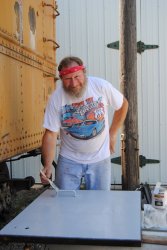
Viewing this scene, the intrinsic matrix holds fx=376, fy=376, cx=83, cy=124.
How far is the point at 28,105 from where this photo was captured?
423 centimetres

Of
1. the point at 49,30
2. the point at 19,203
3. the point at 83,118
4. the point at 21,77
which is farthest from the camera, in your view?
the point at 19,203

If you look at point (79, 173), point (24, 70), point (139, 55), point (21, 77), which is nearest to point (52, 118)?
point (79, 173)

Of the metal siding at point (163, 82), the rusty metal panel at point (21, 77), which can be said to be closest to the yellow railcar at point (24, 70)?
the rusty metal panel at point (21, 77)

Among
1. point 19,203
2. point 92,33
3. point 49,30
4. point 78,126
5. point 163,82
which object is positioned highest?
point 92,33

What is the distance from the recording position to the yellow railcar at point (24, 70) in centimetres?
349

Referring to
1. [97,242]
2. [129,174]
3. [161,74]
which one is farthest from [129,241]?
[161,74]

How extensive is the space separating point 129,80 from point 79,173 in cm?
171

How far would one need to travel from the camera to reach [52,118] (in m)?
3.19

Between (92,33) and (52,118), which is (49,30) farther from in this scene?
(52,118)

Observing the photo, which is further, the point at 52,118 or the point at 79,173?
the point at 79,173

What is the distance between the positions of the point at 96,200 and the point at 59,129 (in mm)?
986

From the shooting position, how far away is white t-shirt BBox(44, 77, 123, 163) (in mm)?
3209

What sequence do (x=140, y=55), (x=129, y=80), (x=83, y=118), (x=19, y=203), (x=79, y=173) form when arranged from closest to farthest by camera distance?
(x=83, y=118)
(x=79, y=173)
(x=129, y=80)
(x=19, y=203)
(x=140, y=55)

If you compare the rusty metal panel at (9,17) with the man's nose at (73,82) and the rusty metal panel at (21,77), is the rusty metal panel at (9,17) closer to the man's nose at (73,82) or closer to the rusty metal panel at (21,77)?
the rusty metal panel at (21,77)
